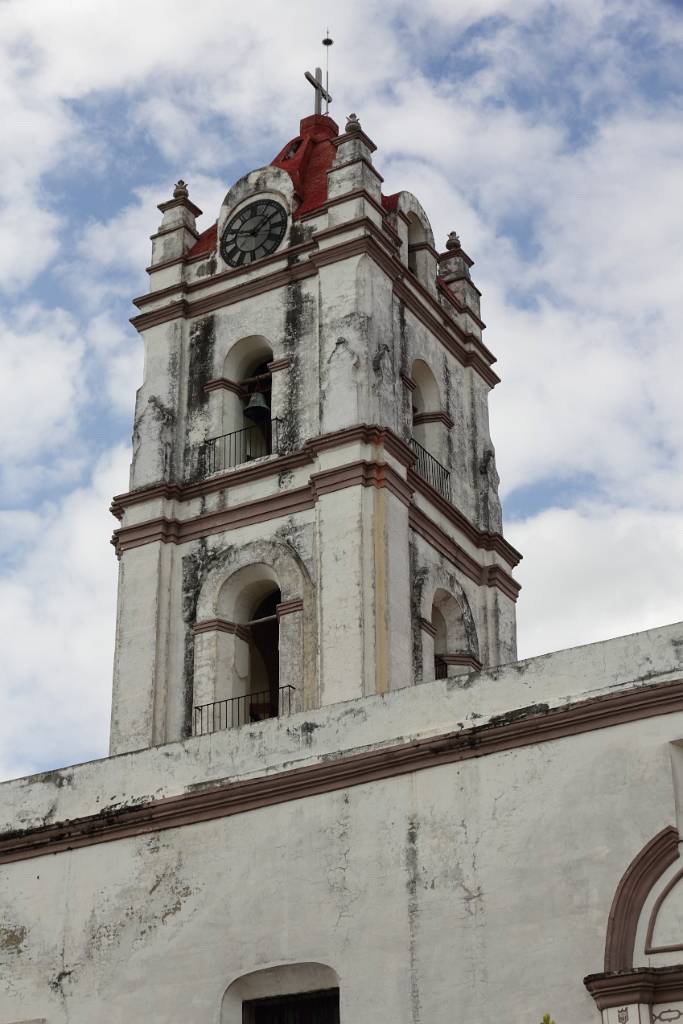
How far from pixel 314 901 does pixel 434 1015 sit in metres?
1.39

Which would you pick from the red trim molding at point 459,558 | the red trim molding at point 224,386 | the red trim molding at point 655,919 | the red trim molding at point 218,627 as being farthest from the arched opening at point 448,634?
the red trim molding at point 655,919

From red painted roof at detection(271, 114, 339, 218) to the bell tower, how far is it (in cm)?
Result: 8

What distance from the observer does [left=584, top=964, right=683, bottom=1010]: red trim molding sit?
11.5 m

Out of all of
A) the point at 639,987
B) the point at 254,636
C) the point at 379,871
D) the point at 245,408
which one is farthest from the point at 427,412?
the point at 639,987

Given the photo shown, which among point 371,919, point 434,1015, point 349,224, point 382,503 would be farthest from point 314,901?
point 349,224

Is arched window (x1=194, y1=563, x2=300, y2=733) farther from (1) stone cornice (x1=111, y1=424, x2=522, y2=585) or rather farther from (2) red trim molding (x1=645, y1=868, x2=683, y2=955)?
(2) red trim molding (x1=645, y1=868, x2=683, y2=955)

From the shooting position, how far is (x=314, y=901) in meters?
13.3

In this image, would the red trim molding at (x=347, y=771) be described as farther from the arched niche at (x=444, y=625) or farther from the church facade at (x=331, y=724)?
the arched niche at (x=444, y=625)

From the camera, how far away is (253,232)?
2366cm

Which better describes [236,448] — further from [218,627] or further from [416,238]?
[416,238]

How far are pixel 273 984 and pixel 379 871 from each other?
1.27 meters

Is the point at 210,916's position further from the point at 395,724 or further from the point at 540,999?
the point at 540,999

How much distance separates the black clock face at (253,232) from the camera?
2341cm

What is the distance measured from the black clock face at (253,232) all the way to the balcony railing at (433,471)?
3301 millimetres
